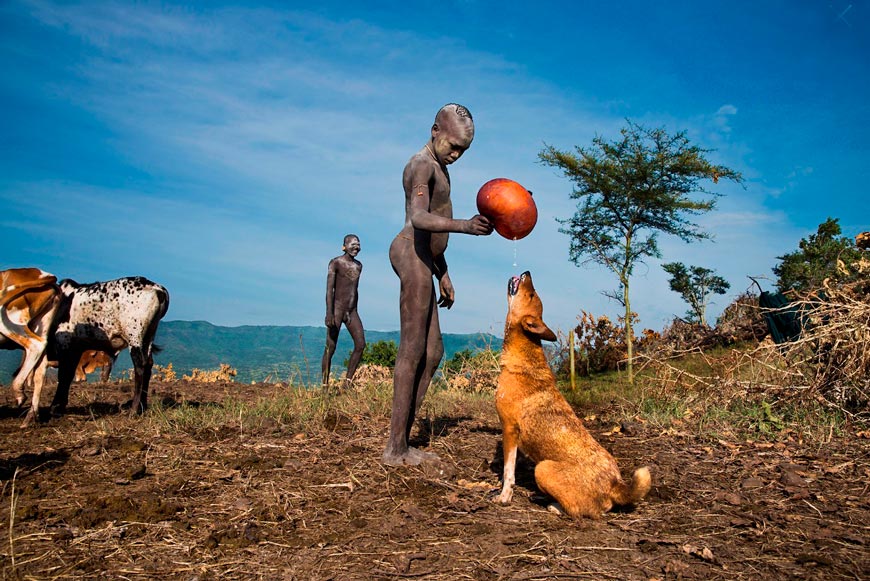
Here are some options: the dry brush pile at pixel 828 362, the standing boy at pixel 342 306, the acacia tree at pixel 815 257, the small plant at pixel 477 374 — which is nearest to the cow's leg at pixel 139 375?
the standing boy at pixel 342 306

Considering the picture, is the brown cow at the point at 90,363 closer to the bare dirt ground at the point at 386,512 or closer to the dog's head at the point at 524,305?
the bare dirt ground at the point at 386,512

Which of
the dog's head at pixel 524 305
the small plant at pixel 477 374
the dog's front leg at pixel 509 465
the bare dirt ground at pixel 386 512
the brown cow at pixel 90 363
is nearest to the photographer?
the bare dirt ground at pixel 386 512

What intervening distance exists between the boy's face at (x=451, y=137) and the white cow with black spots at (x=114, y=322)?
4.62 meters

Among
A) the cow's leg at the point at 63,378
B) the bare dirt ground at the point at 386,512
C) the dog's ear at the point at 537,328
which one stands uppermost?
the dog's ear at the point at 537,328

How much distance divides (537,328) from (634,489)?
1.25 meters

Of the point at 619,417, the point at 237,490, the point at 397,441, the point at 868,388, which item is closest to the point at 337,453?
the point at 397,441

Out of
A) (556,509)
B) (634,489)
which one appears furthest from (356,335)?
(634,489)

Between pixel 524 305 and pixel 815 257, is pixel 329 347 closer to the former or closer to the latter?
pixel 524 305

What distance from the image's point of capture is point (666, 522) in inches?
164

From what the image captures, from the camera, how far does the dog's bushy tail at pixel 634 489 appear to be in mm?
4066

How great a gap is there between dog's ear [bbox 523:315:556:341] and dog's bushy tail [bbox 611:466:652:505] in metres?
1.05

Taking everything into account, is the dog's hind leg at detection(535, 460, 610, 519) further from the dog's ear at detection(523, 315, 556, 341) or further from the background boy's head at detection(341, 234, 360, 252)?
the background boy's head at detection(341, 234, 360, 252)

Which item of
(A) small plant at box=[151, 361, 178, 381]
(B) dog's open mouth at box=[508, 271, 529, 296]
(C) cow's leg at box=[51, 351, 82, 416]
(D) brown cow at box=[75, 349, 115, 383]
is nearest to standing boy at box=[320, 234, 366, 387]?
(C) cow's leg at box=[51, 351, 82, 416]

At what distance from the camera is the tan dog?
13.5ft
